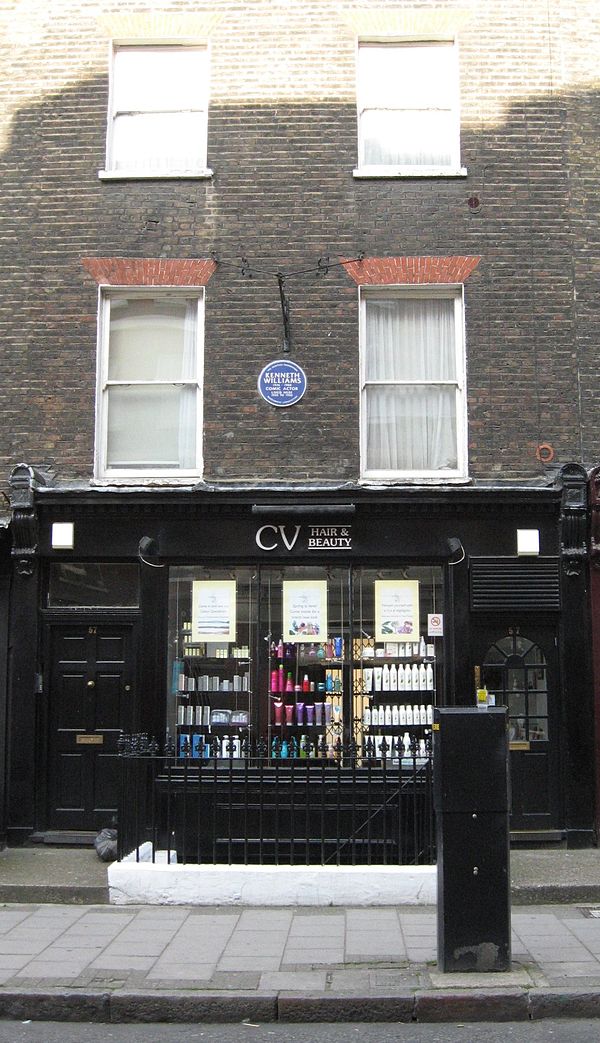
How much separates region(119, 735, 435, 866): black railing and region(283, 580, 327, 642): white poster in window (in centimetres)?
157

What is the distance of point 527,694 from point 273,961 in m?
4.60

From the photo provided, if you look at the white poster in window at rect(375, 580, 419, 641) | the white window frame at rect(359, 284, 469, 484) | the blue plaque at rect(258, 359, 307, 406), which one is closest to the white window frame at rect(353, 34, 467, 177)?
the white window frame at rect(359, 284, 469, 484)

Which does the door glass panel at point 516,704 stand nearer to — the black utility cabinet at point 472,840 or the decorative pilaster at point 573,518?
the decorative pilaster at point 573,518

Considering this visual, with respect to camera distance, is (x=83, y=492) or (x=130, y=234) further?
(x=130, y=234)

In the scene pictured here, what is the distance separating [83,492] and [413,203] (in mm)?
4792

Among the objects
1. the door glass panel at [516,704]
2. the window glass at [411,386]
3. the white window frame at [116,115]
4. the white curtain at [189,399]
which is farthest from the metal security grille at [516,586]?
the white window frame at [116,115]

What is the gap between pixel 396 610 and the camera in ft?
33.8

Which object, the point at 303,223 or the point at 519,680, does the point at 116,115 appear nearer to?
the point at 303,223

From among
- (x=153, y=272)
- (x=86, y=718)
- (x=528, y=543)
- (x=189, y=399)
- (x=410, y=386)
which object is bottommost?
(x=86, y=718)

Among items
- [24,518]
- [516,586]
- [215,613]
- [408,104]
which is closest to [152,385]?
[24,518]

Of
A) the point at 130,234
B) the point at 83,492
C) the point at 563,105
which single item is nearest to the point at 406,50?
the point at 563,105

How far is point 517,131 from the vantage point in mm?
10891

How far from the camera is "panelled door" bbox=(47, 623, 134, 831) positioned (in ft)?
33.3

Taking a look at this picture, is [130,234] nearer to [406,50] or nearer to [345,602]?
[406,50]
